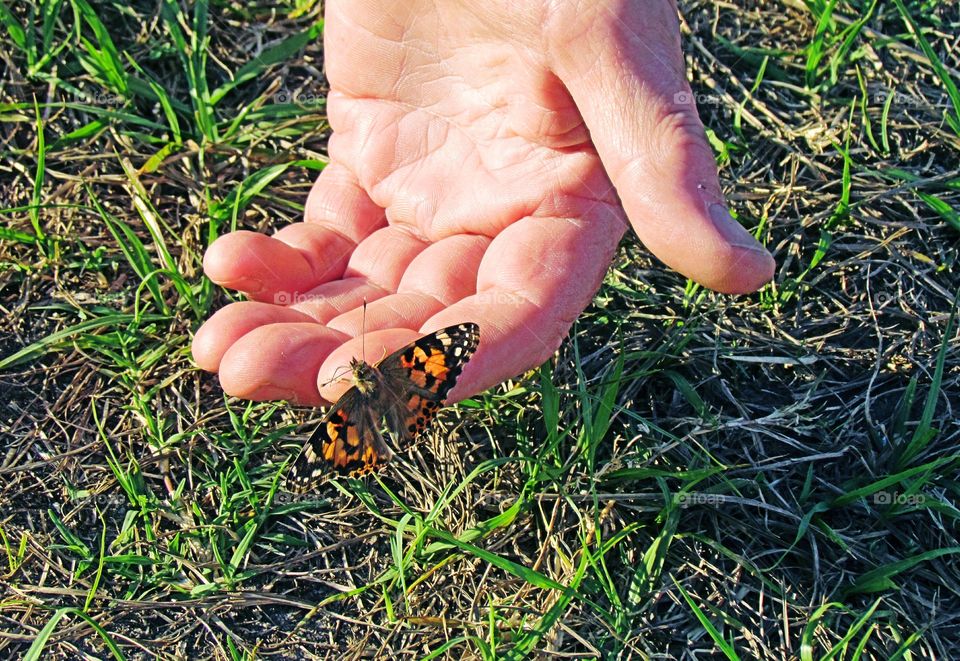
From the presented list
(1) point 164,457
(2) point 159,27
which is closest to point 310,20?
(2) point 159,27

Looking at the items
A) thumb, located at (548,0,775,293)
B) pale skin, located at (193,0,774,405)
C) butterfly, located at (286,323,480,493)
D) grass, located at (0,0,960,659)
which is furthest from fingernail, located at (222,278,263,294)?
thumb, located at (548,0,775,293)

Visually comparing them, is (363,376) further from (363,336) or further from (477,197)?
(477,197)

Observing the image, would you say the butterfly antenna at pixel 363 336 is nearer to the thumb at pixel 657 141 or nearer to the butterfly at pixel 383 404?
the butterfly at pixel 383 404

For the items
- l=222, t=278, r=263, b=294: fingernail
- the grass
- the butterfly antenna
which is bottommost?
the grass

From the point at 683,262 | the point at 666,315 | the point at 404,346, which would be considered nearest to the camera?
the point at 683,262

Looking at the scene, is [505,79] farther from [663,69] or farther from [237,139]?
[237,139]

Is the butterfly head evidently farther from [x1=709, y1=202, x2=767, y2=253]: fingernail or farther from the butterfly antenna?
[x1=709, y1=202, x2=767, y2=253]: fingernail
